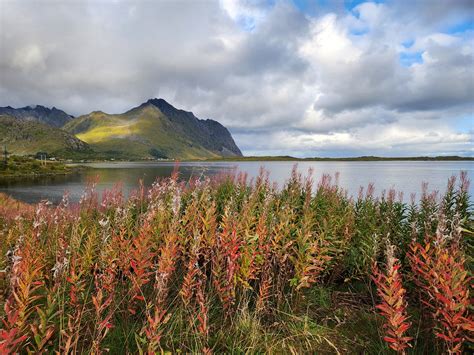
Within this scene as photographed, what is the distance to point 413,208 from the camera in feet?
24.5

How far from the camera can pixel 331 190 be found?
957 centimetres

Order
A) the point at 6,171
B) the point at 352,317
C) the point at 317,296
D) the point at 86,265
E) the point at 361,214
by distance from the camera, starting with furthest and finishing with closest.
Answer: the point at 6,171 < the point at 361,214 < the point at 317,296 < the point at 352,317 < the point at 86,265

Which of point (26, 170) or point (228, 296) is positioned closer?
point (228, 296)

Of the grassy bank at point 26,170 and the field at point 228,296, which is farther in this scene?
the grassy bank at point 26,170

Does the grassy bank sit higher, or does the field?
the field

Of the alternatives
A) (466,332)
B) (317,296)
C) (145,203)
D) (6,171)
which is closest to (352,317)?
(317,296)

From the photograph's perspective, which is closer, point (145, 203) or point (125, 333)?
point (125, 333)

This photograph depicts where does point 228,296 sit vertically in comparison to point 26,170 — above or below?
above

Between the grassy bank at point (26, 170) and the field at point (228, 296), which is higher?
the field at point (228, 296)

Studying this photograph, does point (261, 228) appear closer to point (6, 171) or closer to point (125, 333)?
point (125, 333)

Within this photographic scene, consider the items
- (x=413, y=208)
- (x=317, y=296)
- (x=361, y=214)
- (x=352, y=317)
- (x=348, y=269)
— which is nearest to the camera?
(x=352, y=317)

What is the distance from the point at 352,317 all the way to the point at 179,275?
331 cm

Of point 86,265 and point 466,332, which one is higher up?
Answer: point 86,265

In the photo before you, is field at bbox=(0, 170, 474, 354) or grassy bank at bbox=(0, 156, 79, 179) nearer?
field at bbox=(0, 170, 474, 354)
